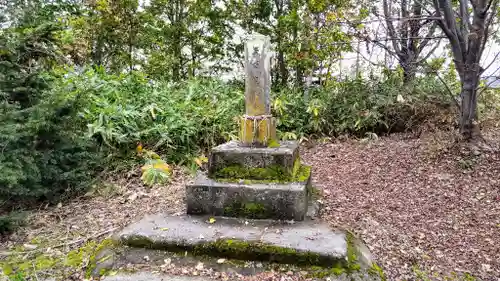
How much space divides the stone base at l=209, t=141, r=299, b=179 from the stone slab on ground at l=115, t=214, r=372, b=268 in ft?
1.80

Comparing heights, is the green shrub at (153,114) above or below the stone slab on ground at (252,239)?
above

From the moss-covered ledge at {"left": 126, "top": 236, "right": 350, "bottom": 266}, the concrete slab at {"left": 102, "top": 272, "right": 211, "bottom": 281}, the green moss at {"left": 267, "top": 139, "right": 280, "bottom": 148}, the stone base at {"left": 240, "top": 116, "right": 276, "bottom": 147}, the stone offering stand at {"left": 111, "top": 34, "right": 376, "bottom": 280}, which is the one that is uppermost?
the stone base at {"left": 240, "top": 116, "right": 276, "bottom": 147}

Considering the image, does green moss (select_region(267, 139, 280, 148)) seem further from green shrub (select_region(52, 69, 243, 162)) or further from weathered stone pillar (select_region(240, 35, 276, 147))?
green shrub (select_region(52, 69, 243, 162))

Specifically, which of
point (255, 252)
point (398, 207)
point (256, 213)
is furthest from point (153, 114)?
point (398, 207)

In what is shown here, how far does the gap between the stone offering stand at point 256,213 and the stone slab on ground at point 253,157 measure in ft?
0.03

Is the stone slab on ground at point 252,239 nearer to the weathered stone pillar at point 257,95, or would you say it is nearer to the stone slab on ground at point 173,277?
the stone slab on ground at point 173,277

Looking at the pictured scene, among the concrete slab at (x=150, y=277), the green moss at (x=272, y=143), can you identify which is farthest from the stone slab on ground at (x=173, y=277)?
the green moss at (x=272, y=143)

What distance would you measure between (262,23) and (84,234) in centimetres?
690

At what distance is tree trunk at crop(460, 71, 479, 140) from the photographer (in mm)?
4711

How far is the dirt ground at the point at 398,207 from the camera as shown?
3.02 m

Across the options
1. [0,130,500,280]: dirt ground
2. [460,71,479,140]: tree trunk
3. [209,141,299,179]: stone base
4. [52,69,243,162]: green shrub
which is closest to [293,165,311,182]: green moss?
[209,141,299,179]: stone base

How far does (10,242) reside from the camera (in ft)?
10.8

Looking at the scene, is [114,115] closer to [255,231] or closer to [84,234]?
[84,234]

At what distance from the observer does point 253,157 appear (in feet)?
11.5
